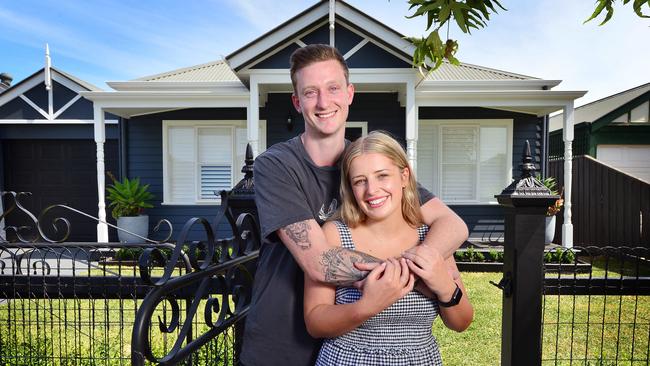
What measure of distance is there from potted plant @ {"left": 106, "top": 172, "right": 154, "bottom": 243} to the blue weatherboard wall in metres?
6.93

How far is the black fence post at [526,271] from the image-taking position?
7.32 ft

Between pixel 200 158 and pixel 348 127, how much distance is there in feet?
12.4

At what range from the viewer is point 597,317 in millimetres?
5617

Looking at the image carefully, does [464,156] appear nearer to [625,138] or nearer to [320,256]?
A: [625,138]

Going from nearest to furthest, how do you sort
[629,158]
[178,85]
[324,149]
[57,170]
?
1. [324,149]
2. [178,85]
3. [57,170]
4. [629,158]

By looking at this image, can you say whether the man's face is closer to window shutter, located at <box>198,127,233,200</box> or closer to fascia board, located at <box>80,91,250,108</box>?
fascia board, located at <box>80,91,250,108</box>

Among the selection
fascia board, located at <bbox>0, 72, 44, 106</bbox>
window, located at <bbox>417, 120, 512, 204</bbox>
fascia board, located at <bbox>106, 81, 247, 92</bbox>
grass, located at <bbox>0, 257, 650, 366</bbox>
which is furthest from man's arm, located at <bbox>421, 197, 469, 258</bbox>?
fascia board, located at <bbox>0, 72, 44, 106</bbox>

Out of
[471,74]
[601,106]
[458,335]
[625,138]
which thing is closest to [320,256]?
[458,335]

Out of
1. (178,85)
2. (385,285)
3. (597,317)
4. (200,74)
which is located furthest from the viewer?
(200,74)

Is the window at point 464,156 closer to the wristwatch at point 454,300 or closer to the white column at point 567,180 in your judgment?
the white column at point 567,180

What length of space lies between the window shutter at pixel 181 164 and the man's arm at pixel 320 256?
9.90 metres

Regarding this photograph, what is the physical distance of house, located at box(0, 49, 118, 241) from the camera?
441 inches

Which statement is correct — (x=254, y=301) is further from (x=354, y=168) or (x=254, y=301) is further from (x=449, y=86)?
(x=449, y=86)

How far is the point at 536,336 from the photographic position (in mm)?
2260
